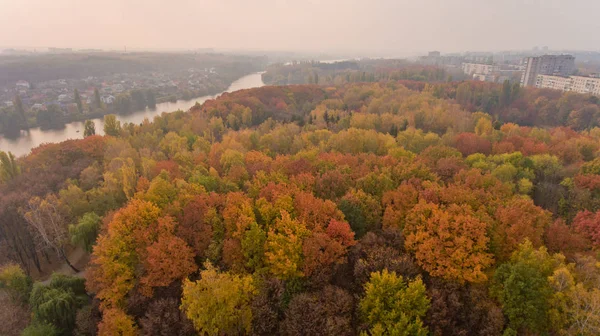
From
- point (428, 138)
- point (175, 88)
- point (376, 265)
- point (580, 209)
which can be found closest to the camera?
point (376, 265)

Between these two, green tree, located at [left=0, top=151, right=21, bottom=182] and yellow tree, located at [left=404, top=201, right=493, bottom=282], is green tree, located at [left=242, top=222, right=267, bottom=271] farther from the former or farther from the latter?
green tree, located at [left=0, top=151, right=21, bottom=182]

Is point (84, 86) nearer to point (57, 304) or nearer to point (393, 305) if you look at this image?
point (57, 304)

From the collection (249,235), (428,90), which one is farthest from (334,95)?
(249,235)

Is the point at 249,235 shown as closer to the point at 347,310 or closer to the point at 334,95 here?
the point at 347,310

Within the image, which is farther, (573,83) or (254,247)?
(573,83)

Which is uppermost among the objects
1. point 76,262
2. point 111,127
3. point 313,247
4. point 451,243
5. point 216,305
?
point 111,127

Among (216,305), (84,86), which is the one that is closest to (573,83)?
(216,305)

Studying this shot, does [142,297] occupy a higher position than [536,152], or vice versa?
[536,152]

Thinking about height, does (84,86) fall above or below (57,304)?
above
